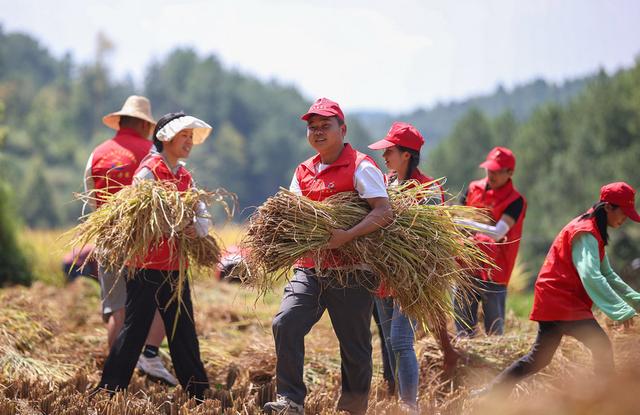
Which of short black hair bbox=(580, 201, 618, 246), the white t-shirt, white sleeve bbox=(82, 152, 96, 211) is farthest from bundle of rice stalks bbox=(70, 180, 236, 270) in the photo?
short black hair bbox=(580, 201, 618, 246)

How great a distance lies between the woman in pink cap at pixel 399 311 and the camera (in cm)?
499

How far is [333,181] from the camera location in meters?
4.69

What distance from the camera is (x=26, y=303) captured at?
6.77m

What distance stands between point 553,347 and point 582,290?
427 millimetres

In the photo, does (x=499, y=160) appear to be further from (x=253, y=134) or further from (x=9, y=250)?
(x=253, y=134)

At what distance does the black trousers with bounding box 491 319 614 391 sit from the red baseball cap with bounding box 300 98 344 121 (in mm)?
1974

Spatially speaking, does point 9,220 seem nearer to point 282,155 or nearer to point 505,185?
point 505,185

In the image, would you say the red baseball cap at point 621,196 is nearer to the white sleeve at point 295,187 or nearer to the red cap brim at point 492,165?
the red cap brim at point 492,165

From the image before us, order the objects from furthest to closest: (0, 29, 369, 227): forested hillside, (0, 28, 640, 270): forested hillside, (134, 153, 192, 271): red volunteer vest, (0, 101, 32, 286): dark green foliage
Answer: (0, 29, 369, 227): forested hillside
(0, 28, 640, 270): forested hillside
(0, 101, 32, 286): dark green foliage
(134, 153, 192, 271): red volunteer vest

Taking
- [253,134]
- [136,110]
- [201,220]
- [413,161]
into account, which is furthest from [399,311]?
[253,134]

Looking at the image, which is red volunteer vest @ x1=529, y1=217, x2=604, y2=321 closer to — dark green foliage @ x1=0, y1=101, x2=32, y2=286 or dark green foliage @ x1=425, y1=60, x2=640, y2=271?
A: dark green foliage @ x1=0, y1=101, x2=32, y2=286

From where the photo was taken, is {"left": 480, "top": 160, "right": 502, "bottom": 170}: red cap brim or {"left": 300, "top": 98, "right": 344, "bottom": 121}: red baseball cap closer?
{"left": 300, "top": 98, "right": 344, "bottom": 121}: red baseball cap

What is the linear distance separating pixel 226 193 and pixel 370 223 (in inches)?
41.7

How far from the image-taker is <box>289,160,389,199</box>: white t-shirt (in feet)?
14.9
